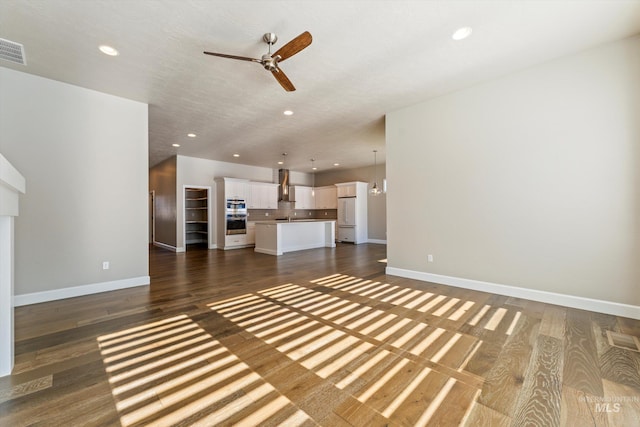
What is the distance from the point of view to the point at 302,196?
10852 mm

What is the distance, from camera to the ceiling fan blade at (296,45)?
7.46ft

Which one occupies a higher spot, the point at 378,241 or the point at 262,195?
the point at 262,195

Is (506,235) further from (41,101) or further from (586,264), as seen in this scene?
(41,101)

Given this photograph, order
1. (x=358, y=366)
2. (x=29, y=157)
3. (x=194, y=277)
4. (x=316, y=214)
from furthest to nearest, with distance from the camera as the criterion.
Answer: (x=316, y=214) < (x=194, y=277) < (x=29, y=157) < (x=358, y=366)

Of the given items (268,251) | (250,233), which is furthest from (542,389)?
(250,233)

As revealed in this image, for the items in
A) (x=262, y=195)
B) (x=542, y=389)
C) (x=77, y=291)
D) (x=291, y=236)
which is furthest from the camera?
(x=262, y=195)

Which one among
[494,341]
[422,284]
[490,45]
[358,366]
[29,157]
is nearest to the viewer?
[358,366]

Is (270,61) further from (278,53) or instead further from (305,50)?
(305,50)

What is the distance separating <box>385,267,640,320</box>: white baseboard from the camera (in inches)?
111

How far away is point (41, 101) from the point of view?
11.3 feet

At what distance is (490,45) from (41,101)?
5.60 metres

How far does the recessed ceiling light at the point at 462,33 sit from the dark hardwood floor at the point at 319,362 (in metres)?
2.96

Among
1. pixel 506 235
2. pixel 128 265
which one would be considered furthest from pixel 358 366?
pixel 128 265

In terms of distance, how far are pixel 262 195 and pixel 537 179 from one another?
7856 mm
